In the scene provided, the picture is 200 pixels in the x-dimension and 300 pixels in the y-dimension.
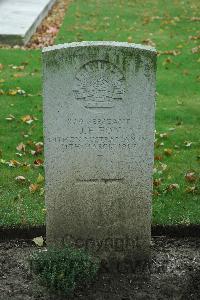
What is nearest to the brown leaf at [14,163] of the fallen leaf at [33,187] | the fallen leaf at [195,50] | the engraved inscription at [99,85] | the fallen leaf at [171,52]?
the fallen leaf at [33,187]

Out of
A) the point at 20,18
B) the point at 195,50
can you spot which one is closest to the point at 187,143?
the point at 195,50

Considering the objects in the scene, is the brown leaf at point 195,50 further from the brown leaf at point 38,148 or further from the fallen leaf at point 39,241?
the fallen leaf at point 39,241

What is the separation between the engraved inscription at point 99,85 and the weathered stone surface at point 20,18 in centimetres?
764

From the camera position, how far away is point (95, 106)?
4445mm

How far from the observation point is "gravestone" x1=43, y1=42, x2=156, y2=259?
4344mm

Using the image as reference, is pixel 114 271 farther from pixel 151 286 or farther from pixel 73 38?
pixel 73 38

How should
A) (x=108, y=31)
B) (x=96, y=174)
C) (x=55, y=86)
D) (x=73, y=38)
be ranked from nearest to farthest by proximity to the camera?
1. (x=55, y=86)
2. (x=96, y=174)
3. (x=73, y=38)
4. (x=108, y=31)

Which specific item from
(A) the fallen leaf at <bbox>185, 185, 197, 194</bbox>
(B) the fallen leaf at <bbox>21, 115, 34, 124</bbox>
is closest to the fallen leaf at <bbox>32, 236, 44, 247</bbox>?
(A) the fallen leaf at <bbox>185, 185, 197, 194</bbox>

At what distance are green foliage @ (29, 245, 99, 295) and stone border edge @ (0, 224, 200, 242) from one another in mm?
896

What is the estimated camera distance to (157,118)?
8.15 m

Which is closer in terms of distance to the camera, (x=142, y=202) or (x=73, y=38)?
(x=142, y=202)

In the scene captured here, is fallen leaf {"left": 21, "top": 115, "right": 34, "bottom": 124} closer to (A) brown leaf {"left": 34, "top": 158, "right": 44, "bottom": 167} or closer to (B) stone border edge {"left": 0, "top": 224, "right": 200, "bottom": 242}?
(A) brown leaf {"left": 34, "top": 158, "right": 44, "bottom": 167}

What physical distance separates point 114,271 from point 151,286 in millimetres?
376

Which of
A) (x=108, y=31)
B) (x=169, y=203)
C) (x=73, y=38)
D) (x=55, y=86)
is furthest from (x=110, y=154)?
(x=108, y=31)
